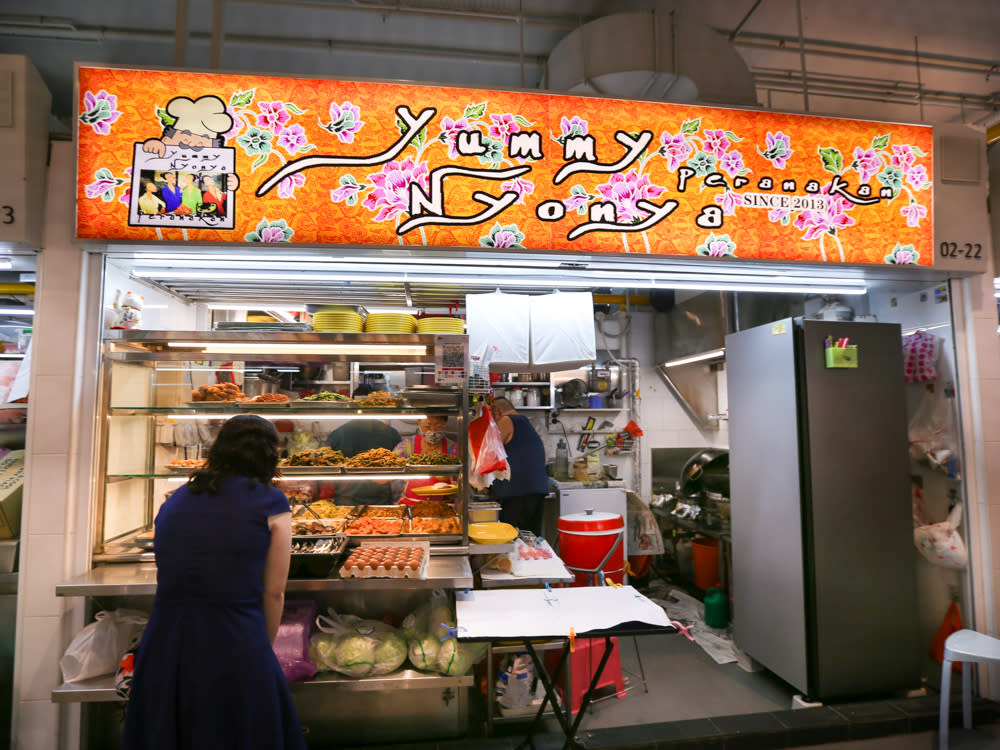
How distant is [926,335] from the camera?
12.7ft

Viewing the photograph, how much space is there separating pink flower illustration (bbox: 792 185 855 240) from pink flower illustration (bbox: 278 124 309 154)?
3.04 m

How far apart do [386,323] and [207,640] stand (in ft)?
6.14

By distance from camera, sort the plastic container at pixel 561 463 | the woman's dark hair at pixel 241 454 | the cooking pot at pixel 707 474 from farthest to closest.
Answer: the plastic container at pixel 561 463
the cooking pot at pixel 707 474
the woman's dark hair at pixel 241 454

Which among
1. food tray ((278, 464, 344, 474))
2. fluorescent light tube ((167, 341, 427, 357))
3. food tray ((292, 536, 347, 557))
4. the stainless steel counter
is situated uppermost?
fluorescent light tube ((167, 341, 427, 357))

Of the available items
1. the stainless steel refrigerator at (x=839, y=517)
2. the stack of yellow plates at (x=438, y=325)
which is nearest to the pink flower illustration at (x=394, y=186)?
the stack of yellow plates at (x=438, y=325)

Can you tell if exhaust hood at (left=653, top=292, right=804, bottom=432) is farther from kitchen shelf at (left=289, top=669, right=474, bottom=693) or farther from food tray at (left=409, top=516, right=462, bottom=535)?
kitchen shelf at (left=289, top=669, right=474, bottom=693)

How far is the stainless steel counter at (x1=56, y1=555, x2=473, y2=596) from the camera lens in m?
2.59

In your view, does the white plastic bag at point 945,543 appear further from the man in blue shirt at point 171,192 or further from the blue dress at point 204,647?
the man in blue shirt at point 171,192

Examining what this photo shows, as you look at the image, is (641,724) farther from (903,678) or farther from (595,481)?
(595,481)

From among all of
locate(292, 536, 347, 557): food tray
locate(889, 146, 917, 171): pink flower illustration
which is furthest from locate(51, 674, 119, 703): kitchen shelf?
locate(889, 146, 917, 171): pink flower illustration

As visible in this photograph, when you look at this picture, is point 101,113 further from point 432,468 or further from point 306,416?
point 432,468

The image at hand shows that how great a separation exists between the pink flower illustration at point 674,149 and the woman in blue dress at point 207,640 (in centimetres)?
294

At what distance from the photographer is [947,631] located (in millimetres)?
3643

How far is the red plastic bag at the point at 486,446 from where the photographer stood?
3.47m
